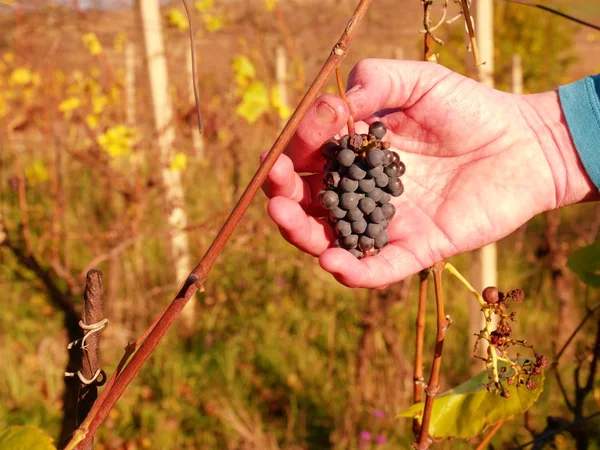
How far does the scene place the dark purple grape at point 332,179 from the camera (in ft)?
3.38

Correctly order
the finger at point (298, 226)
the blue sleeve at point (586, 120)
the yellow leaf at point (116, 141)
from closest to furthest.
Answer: the finger at point (298, 226) < the blue sleeve at point (586, 120) < the yellow leaf at point (116, 141)

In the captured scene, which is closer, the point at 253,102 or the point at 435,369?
the point at 435,369

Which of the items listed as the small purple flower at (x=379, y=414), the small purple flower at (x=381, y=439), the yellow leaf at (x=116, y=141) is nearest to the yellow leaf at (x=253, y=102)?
the yellow leaf at (x=116, y=141)

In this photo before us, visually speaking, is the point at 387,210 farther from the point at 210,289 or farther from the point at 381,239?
the point at 210,289

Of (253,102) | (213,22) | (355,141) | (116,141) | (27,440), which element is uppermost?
(213,22)

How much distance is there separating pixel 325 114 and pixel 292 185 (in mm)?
185

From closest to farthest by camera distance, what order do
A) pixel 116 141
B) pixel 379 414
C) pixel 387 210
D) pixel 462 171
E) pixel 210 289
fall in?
pixel 387 210, pixel 462 171, pixel 379 414, pixel 116 141, pixel 210 289

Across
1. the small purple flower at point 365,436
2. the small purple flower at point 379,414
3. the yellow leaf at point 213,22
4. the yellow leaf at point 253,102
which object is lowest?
the small purple flower at point 365,436

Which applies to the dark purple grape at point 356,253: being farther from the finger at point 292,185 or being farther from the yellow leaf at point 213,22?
the yellow leaf at point 213,22

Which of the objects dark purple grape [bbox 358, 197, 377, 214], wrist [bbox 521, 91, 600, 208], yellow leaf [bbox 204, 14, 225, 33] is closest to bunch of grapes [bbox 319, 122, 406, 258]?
dark purple grape [bbox 358, 197, 377, 214]

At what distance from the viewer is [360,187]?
1.03 m

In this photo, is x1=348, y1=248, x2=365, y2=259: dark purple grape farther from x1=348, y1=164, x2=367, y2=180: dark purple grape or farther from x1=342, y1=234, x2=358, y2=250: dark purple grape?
x1=348, y1=164, x2=367, y2=180: dark purple grape

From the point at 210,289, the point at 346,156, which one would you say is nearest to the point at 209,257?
the point at 346,156

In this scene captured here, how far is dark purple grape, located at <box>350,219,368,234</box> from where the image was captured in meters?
1.06
